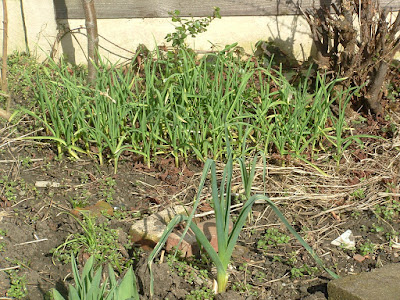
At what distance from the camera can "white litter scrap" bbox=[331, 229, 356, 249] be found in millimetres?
2646

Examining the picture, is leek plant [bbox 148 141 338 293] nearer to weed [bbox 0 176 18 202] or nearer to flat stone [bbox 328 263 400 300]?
flat stone [bbox 328 263 400 300]

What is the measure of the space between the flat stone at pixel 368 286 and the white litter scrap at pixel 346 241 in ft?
1.14

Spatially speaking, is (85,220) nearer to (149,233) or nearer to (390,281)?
(149,233)

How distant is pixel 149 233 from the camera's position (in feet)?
8.52

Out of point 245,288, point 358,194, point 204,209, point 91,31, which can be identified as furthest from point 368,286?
point 91,31

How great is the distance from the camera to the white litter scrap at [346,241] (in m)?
2.65

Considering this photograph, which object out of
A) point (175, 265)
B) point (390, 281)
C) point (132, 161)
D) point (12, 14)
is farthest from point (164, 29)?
→ point (390, 281)

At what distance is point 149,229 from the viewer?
2627 millimetres

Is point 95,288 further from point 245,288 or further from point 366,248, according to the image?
point 366,248

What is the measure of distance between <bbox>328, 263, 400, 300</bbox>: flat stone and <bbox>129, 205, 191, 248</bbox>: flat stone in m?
0.82

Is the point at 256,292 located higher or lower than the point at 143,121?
lower

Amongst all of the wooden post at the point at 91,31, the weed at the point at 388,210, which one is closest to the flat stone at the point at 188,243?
the weed at the point at 388,210

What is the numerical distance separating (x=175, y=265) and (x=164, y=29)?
2.69 metres

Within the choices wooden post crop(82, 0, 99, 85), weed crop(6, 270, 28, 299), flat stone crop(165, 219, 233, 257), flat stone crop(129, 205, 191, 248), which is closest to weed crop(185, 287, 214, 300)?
flat stone crop(165, 219, 233, 257)
